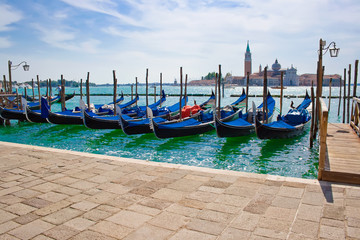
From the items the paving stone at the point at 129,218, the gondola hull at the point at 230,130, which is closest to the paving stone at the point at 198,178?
the paving stone at the point at 129,218

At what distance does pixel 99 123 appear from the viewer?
33.4 ft

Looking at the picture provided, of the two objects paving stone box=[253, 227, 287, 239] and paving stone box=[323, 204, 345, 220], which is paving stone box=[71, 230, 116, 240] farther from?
paving stone box=[323, 204, 345, 220]

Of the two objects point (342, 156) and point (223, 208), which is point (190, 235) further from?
point (342, 156)

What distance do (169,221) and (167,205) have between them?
291mm

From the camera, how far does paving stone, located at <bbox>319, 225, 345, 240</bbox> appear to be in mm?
1982

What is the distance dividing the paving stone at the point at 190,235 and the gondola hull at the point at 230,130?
6.00 metres

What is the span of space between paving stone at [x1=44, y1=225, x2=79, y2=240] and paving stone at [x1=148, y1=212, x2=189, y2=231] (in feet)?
1.80

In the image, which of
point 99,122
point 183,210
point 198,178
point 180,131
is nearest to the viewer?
point 183,210

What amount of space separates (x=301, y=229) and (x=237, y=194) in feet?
2.40

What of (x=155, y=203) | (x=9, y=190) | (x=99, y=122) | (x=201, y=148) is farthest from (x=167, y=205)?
(x=99, y=122)

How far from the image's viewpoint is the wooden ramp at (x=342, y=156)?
307 centimetres

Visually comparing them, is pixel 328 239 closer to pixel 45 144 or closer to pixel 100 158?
pixel 100 158

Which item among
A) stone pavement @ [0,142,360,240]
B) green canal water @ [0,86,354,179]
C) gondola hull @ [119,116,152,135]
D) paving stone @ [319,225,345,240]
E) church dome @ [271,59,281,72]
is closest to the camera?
paving stone @ [319,225,345,240]

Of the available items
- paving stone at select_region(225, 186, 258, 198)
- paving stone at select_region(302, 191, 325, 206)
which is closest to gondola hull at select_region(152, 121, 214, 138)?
paving stone at select_region(225, 186, 258, 198)
